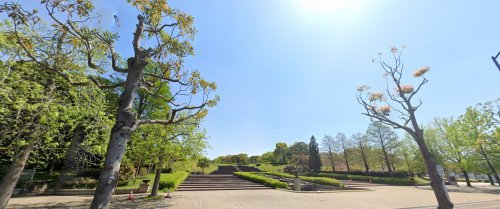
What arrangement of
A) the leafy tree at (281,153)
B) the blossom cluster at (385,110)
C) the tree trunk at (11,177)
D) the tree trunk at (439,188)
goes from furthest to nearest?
the leafy tree at (281,153) → the blossom cluster at (385,110) → the tree trunk at (439,188) → the tree trunk at (11,177)

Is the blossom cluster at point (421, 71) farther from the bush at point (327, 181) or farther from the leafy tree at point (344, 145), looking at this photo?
the leafy tree at point (344, 145)

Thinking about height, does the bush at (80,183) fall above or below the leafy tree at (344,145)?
below

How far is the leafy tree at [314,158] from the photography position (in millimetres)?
48656

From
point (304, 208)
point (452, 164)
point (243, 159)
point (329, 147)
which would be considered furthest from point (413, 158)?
point (243, 159)

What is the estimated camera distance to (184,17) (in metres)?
5.77

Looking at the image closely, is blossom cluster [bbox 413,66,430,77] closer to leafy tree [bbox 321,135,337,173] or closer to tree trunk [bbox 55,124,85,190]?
tree trunk [bbox 55,124,85,190]

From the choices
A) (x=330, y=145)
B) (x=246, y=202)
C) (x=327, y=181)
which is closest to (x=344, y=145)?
(x=330, y=145)

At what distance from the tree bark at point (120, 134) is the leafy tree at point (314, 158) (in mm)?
49448

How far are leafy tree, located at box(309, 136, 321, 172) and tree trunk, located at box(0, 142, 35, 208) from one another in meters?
48.5

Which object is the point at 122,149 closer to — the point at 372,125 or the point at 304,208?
the point at 304,208

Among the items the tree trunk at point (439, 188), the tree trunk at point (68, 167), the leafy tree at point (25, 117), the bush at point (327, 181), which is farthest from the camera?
the bush at point (327, 181)

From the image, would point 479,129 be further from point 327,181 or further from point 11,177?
point 11,177

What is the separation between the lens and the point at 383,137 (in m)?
38.8

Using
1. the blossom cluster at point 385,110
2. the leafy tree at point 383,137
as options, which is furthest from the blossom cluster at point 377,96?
the leafy tree at point 383,137
